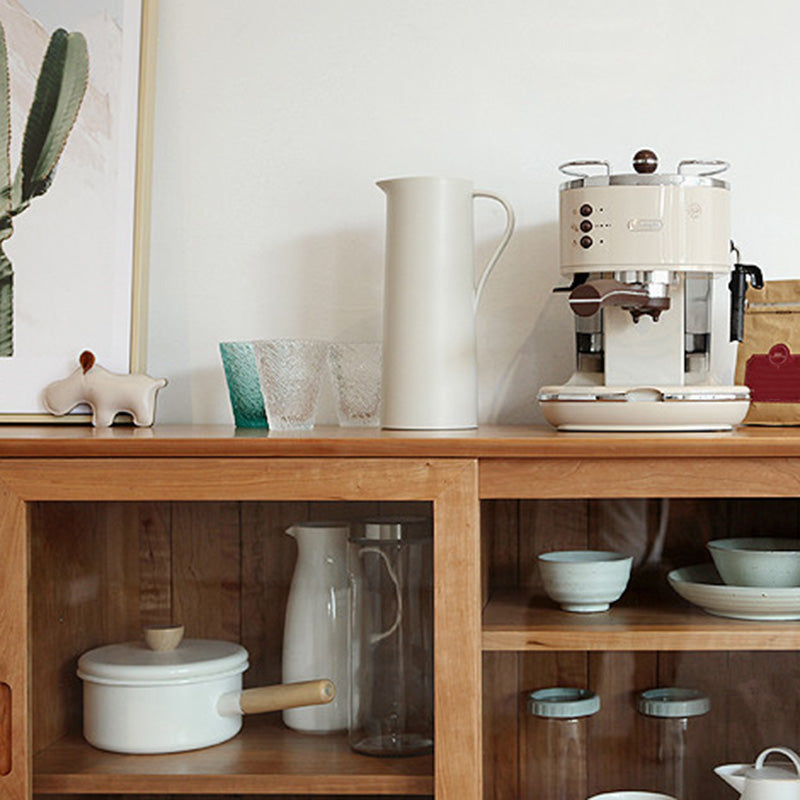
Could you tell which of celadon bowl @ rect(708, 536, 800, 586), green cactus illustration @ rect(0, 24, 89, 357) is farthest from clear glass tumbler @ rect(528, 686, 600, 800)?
green cactus illustration @ rect(0, 24, 89, 357)

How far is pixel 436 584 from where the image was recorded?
1.38 m

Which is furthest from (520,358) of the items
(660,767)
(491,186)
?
(660,767)

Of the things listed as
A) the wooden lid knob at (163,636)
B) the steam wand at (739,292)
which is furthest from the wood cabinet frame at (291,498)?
the steam wand at (739,292)

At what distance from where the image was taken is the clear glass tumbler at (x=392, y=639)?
1.39m

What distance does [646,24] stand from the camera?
1.77 metres

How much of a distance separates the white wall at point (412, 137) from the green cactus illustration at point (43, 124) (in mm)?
131

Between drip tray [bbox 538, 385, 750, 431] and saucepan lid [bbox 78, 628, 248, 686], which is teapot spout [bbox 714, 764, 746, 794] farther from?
saucepan lid [bbox 78, 628, 248, 686]

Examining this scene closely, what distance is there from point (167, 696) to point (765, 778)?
0.70 metres

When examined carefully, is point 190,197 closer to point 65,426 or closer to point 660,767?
point 65,426

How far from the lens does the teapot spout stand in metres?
1.39

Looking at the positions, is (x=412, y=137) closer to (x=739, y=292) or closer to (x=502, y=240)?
(x=502, y=240)

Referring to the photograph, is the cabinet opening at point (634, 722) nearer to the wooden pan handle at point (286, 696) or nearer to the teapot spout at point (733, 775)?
the teapot spout at point (733, 775)

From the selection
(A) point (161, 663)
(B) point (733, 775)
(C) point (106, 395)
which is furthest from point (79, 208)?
(B) point (733, 775)

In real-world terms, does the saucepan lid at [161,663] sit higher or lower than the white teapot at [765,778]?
higher
